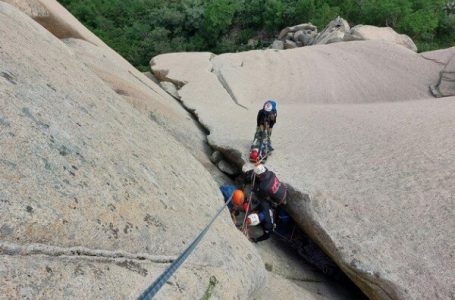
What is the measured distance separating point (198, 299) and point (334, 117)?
23.7 ft

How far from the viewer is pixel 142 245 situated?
294 cm

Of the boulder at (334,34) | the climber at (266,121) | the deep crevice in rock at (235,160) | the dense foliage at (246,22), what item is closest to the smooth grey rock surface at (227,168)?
the deep crevice in rock at (235,160)

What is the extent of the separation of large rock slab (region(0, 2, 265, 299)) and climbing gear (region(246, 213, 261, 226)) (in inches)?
36.0

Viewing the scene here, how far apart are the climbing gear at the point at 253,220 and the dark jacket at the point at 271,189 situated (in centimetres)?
34

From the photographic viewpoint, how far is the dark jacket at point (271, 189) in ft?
18.8

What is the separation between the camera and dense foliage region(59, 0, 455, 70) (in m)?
24.0

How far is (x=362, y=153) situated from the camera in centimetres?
678

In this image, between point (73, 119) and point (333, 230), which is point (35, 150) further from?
point (333, 230)

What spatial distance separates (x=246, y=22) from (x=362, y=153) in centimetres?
2514

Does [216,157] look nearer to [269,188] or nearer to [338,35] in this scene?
[269,188]

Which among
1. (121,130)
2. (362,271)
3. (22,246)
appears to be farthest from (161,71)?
(22,246)

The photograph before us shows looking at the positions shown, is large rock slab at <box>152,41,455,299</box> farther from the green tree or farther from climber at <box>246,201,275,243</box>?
the green tree

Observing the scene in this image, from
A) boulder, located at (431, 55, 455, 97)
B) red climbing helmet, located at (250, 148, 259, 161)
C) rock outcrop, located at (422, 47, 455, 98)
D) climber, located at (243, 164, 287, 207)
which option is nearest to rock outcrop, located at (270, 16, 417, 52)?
rock outcrop, located at (422, 47, 455, 98)

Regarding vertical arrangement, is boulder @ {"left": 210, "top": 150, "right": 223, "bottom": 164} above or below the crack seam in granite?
below
